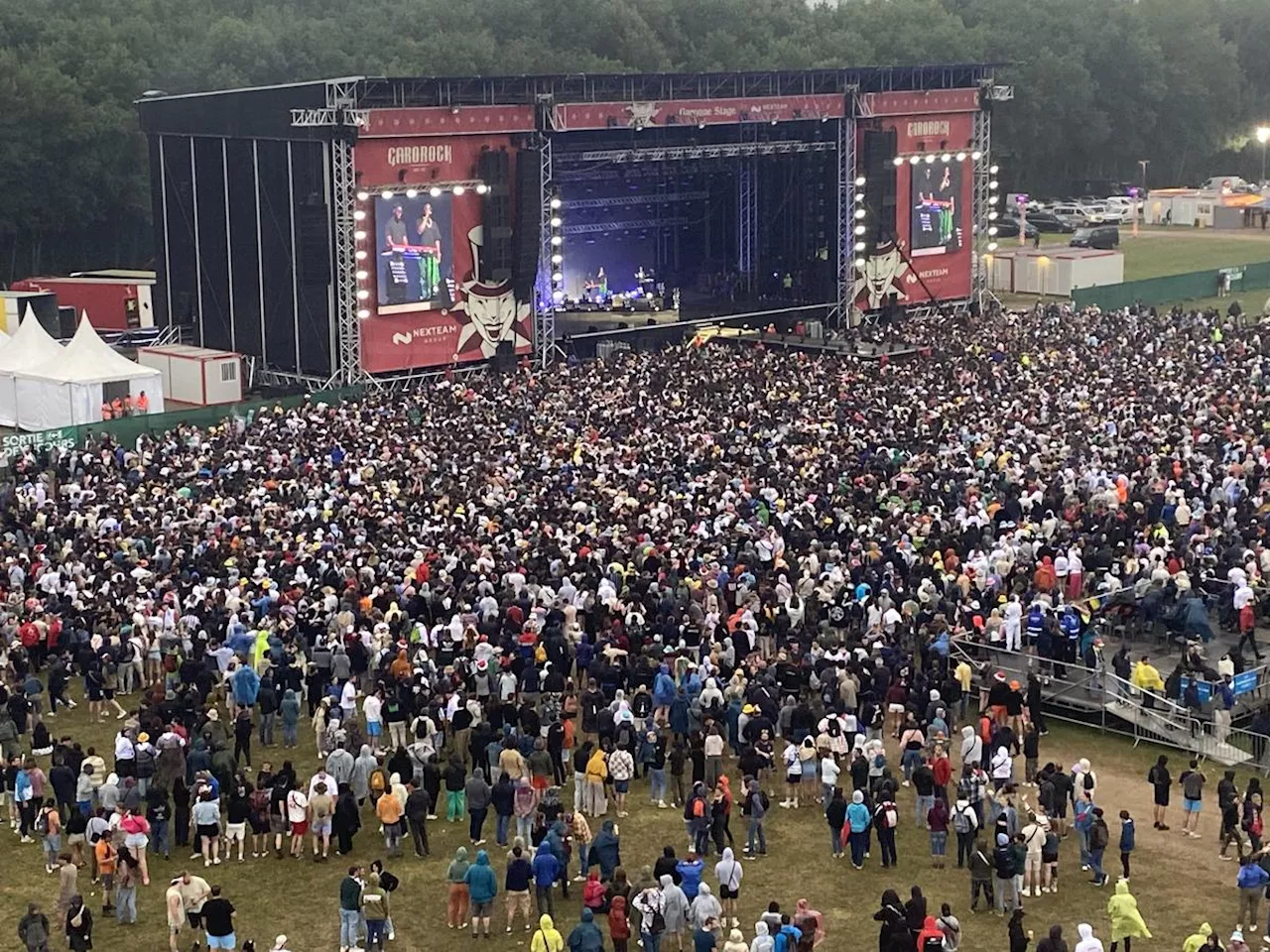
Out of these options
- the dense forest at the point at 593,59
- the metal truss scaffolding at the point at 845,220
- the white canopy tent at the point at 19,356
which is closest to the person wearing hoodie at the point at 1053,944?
the white canopy tent at the point at 19,356

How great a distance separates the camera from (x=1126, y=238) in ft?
294

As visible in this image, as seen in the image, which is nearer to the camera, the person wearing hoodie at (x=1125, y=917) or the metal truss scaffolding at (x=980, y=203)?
the person wearing hoodie at (x=1125, y=917)

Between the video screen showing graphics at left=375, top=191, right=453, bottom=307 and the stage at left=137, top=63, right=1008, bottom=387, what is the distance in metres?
0.06

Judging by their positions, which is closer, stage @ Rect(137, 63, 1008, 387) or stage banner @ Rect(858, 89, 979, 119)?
stage @ Rect(137, 63, 1008, 387)

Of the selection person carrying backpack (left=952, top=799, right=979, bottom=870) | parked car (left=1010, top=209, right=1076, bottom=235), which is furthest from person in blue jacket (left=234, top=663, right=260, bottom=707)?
parked car (left=1010, top=209, right=1076, bottom=235)

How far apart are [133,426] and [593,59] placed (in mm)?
48542

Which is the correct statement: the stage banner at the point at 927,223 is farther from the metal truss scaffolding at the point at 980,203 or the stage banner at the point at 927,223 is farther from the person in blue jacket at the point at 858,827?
the person in blue jacket at the point at 858,827

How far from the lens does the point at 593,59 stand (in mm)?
87375

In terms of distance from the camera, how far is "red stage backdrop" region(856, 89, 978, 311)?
57.9 meters

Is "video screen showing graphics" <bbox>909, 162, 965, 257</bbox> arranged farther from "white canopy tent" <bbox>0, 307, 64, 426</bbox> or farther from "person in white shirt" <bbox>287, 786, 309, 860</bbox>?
"person in white shirt" <bbox>287, 786, 309, 860</bbox>

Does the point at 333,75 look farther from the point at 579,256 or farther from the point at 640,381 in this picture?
the point at 640,381

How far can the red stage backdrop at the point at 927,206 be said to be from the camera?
57.9 meters

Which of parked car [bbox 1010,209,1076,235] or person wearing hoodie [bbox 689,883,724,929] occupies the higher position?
person wearing hoodie [bbox 689,883,724,929]

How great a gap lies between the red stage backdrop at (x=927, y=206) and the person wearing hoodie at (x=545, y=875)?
130 feet
